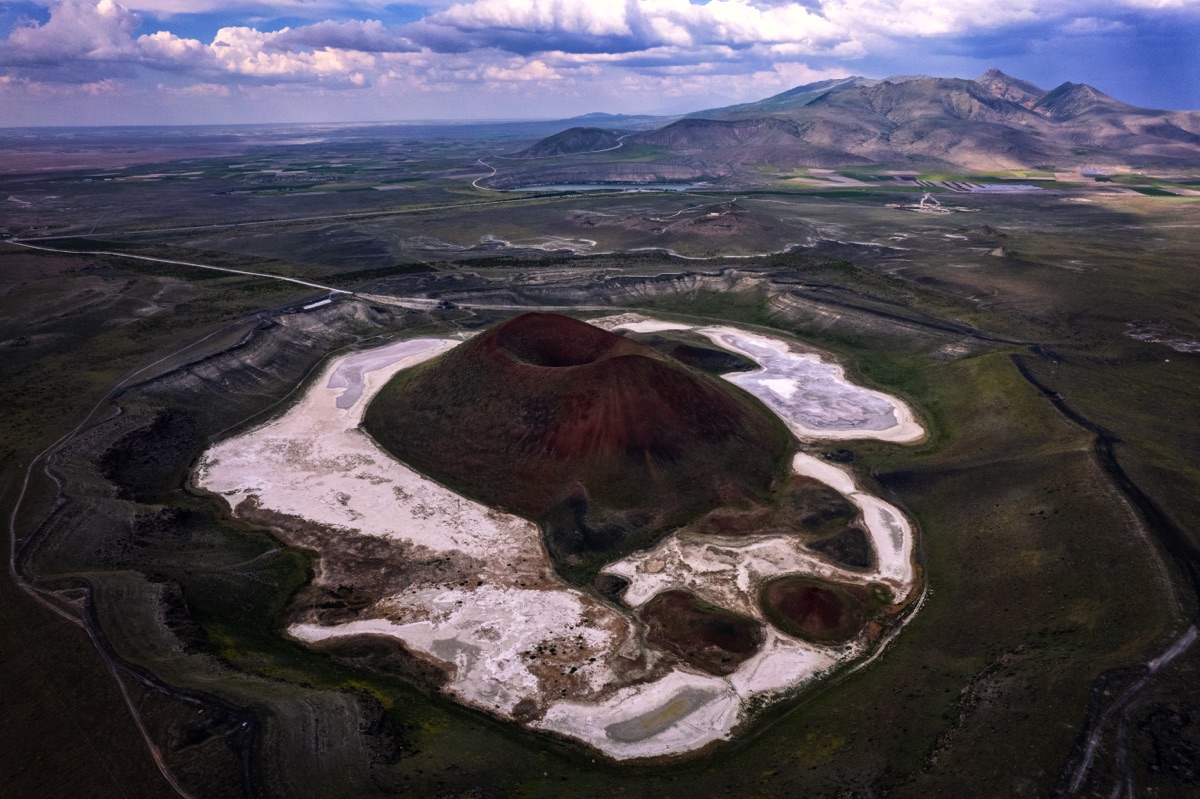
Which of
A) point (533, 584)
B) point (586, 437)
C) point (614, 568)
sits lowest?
point (533, 584)

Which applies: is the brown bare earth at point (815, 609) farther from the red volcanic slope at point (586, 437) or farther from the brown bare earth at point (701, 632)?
the red volcanic slope at point (586, 437)

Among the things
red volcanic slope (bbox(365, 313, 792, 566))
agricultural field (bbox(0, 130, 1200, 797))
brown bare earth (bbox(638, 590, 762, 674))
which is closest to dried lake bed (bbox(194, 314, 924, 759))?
agricultural field (bbox(0, 130, 1200, 797))

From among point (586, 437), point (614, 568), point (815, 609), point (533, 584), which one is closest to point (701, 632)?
point (815, 609)

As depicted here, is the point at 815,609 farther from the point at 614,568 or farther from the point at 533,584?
the point at 533,584

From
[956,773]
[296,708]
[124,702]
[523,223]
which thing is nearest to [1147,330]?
[956,773]

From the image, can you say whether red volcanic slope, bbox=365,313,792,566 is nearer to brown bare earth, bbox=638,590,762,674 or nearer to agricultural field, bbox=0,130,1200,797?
agricultural field, bbox=0,130,1200,797

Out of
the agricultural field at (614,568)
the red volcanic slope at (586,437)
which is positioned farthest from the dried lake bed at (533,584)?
the red volcanic slope at (586,437)
